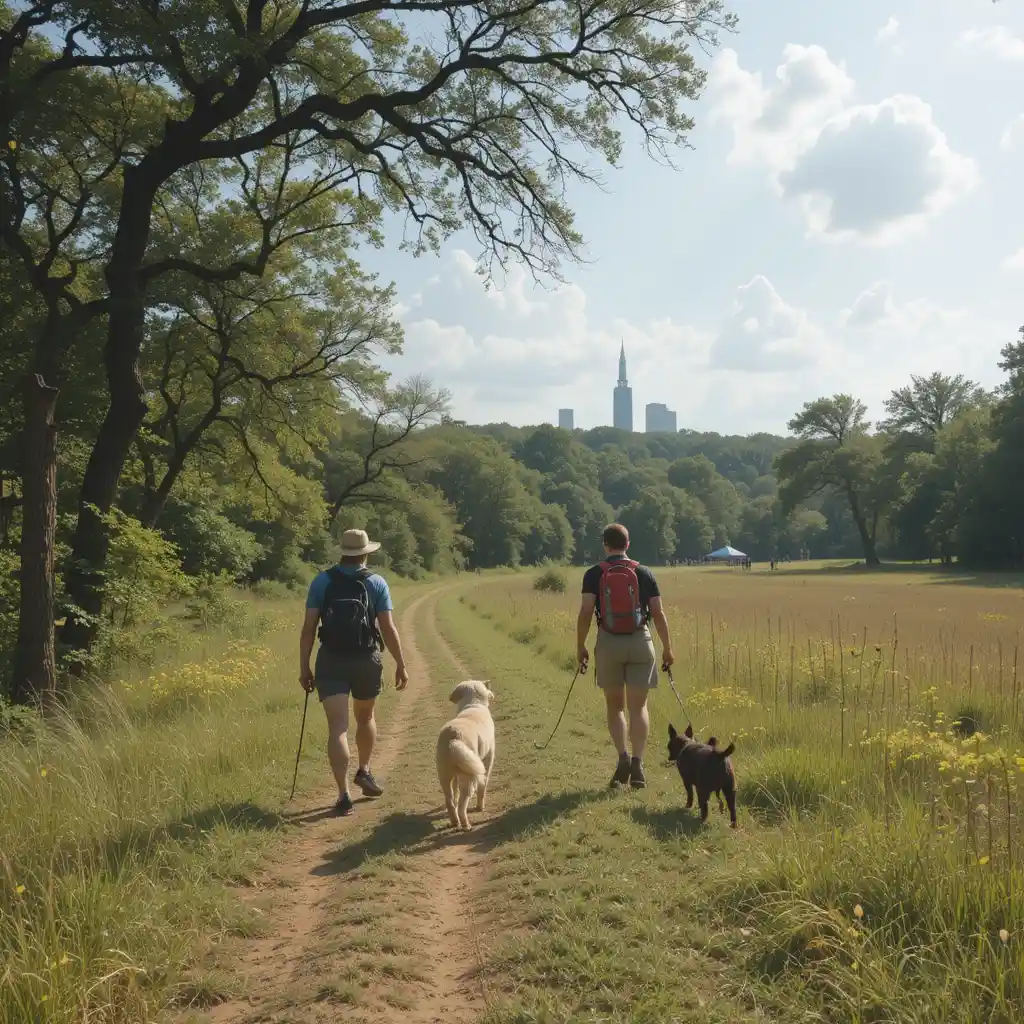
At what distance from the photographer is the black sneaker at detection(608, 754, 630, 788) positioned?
6.66 metres

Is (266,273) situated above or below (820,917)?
above

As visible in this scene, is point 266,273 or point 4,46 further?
point 266,273

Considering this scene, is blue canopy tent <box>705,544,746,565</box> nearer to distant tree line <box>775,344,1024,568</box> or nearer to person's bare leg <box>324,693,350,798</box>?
distant tree line <box>775,344,1024,568</box>

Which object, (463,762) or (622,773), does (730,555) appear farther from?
(463,762)

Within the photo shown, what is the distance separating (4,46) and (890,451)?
231 ft

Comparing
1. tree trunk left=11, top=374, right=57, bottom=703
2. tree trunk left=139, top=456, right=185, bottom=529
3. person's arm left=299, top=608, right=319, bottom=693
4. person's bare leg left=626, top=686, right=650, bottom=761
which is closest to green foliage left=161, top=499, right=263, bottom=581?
tree trunk left=139, top=456, right=185, bottom=529

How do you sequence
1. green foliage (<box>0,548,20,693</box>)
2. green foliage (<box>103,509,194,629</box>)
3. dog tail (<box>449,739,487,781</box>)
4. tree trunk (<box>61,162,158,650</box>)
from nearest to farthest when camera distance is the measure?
1. dog tail (<box>449,739,487,781</box>)
2. tree trunk (<box>61,162,158,650</box>)
3. green foliage (<box>0,548,20,693</box>)
4. green foliage (<box>103,509,194,629</box>)

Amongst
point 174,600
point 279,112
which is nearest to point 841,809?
point 279,112

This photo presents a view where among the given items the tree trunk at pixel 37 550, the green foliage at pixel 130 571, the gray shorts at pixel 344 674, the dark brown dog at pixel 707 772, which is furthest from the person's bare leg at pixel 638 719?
the green foliage at pixel 130 571

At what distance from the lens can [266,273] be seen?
1702 cm

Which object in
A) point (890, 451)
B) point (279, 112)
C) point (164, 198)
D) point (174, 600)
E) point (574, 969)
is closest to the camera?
point (574, 969)

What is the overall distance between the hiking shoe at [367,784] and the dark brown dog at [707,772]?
270 centimetres

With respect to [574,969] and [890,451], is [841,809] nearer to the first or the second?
[574,969]

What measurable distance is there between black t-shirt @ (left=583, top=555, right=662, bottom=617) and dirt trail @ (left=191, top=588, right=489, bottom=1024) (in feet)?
7.10
